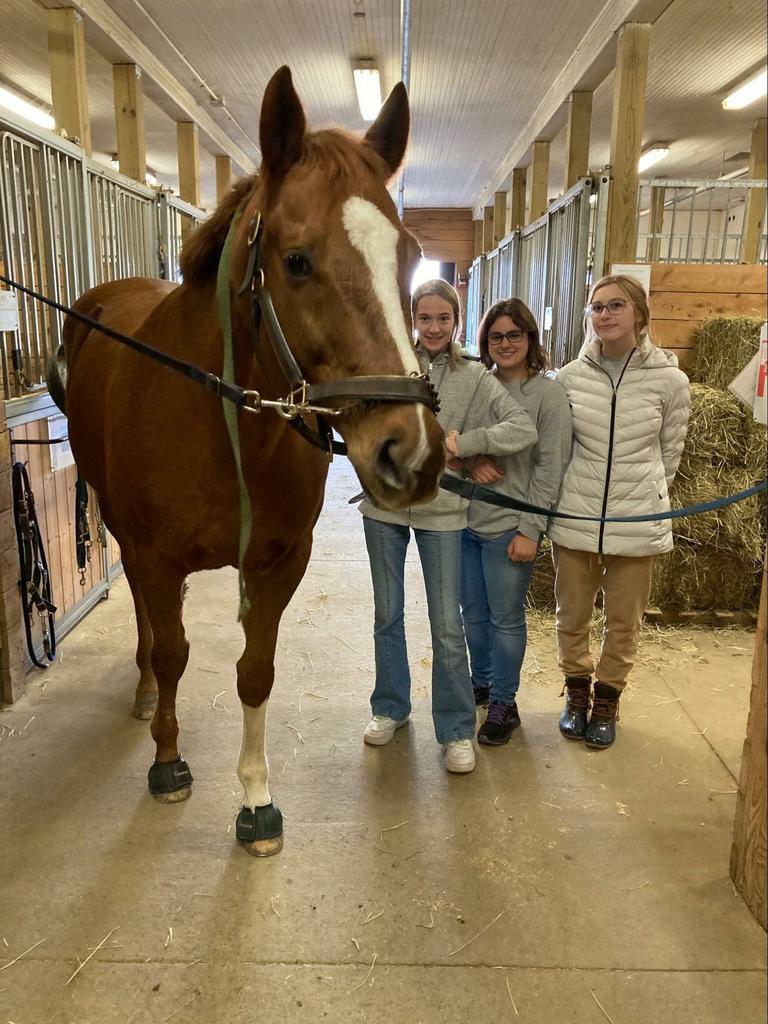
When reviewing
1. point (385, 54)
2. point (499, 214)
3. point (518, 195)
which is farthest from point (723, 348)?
point (499, 214)

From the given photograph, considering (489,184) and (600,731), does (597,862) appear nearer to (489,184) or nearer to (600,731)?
(600,731)

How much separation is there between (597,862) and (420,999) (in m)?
0.64

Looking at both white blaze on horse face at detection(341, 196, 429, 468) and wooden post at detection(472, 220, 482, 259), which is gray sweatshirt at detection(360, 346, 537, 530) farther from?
wooden post at detection(472, 220, 482, 259)

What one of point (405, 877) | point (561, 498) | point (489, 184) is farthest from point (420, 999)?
point (489, 184)

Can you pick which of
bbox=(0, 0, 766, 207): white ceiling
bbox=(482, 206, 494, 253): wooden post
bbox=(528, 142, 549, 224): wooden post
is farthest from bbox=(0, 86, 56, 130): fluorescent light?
bbox=(482, 206, 494, 253): wooden post

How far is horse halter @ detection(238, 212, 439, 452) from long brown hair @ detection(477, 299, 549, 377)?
953mm

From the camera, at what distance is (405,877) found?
1.82 m

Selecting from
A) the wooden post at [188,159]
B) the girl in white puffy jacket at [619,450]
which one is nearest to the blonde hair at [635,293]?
the girl in white puffy jacket at [619,450]

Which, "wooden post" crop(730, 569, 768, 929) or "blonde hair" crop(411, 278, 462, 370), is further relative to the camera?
"blonde hair" crop(411, 278, 462, 370)

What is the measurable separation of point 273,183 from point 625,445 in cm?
136

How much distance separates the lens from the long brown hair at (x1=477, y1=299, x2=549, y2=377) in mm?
2223

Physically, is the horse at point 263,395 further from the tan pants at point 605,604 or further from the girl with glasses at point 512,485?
the tan pants at point 605,604

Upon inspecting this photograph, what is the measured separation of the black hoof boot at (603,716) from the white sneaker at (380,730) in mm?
648

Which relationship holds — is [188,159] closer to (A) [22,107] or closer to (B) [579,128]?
(A) [22,107]
